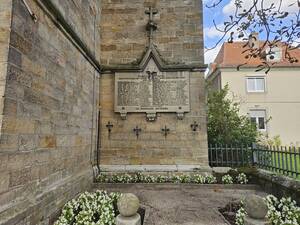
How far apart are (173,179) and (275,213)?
115 inches

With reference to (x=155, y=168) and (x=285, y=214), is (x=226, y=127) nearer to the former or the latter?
(x=155, y=168)

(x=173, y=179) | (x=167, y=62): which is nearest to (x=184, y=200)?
(x=173, y=179)

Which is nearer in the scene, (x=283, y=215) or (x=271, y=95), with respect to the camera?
(x=283, y=215)

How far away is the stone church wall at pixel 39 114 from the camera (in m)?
2.51

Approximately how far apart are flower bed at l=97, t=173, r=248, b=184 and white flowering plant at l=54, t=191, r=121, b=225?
5.63 ft

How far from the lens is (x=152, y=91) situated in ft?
21.7

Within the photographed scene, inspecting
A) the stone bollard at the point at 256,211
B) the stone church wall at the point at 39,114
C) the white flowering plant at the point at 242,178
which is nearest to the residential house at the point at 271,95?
the white flowering plant at the point at 242,178

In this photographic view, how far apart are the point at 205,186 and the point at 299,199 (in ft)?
6.94

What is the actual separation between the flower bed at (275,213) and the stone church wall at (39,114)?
2.87 meters

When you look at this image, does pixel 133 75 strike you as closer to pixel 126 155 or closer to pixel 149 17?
pixel 149 17

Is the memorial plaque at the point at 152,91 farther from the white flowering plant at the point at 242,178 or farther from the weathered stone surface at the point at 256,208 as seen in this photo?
the weathered stone surface at the point at 256,208

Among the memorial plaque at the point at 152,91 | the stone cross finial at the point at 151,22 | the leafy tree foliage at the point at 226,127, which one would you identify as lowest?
the leafy tree foliage at the point at 226,127

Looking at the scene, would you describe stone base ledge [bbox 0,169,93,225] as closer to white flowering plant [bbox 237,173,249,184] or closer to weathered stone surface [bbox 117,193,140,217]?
weathered stone surface [bbox 117,193,140,217]

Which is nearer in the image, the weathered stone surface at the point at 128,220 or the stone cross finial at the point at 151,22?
the weathered stone surface at the point at 128,220
